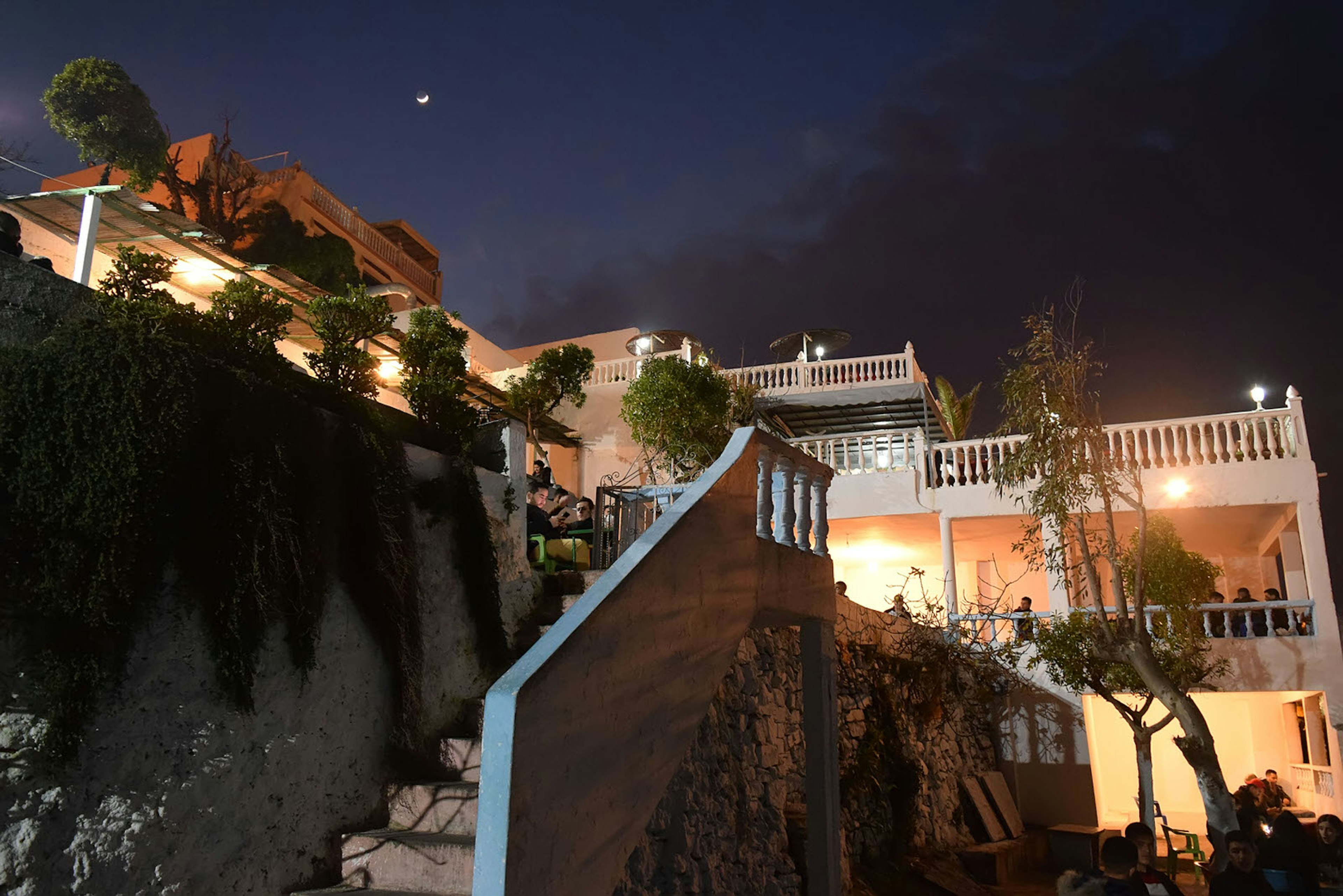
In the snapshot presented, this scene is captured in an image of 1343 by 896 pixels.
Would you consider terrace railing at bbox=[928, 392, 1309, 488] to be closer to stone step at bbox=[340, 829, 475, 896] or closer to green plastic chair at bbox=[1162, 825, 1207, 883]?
green plastic chair at bbox=[1162, 825, 1207, 883]

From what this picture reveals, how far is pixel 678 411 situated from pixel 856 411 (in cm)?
497

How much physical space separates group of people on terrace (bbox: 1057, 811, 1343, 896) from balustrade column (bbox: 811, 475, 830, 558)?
262cm

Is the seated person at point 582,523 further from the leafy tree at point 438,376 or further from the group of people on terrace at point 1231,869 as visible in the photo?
the group of people on terrace at point 1231,869

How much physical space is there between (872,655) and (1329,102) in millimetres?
41940

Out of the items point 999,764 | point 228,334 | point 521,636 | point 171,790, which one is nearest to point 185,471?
point 228,334

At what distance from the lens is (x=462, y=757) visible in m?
5.38

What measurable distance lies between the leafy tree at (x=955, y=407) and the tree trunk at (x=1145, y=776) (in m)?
11.0

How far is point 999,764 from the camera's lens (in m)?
13.6

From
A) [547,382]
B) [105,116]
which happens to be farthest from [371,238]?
[547,382]

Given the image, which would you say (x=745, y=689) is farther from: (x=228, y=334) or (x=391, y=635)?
(x=228, y=334)

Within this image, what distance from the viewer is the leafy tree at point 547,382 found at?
17203 mm

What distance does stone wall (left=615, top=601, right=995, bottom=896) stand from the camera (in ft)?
19.0

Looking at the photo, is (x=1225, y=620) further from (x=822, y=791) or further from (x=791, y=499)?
(x=791, y=499)

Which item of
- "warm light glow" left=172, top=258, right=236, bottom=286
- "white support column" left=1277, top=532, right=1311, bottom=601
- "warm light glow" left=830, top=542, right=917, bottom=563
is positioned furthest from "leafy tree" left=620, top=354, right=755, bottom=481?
"white support column" left=1277, top=532, right=1311, bottom=601
